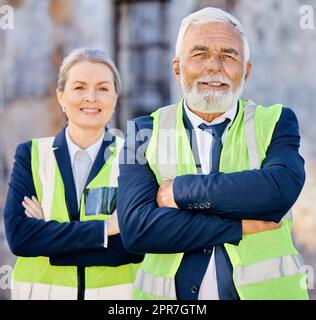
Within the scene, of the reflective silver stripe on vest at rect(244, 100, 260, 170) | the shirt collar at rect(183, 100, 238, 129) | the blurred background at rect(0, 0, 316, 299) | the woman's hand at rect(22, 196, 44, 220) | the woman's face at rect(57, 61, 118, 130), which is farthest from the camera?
the blurred background at rect(0, 0, 316, 299)

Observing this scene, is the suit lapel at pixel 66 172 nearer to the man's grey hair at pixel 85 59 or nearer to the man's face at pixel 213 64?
the man's grey hair at pixel 85 59

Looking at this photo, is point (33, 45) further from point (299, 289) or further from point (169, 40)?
point (299, 289)

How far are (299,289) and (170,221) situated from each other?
1.69 ft

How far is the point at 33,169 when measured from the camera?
3.14 m

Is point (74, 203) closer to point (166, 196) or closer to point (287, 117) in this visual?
point (166, 196)

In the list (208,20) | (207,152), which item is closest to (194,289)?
(207,152)

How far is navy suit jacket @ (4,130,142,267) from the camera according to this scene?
2947 millimetres

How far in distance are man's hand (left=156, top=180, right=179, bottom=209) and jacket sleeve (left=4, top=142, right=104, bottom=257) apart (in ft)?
1.33

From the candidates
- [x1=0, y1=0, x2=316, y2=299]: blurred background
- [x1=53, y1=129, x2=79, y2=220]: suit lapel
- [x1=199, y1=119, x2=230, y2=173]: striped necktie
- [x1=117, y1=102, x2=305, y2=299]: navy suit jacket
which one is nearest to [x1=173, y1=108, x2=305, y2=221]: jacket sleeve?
[x1=117, y1=102, x2=305, y2=299]: navy suit jacket

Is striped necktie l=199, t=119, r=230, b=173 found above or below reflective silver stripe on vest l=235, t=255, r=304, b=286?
above

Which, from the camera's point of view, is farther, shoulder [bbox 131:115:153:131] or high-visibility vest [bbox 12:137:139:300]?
high-visibility vest [bbox 12:137:139:300]

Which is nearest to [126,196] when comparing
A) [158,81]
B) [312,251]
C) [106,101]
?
[106,101]

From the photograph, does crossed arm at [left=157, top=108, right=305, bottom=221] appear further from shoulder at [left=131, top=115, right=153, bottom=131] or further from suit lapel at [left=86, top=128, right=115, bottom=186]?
suit lapel at [left=86, top=128, right=115, bottom=186]

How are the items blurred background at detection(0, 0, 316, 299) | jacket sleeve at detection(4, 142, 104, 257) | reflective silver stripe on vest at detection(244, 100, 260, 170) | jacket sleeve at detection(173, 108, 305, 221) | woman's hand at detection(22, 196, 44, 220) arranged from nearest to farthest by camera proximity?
jacket sleeve at detection(173, 108, 305, 221) < reflective silver stripe on vest at detection(244, 100, 260, 170) < jacket sleeve at detection(4, 142, 104, 257) < woman's hand at detection(22, 196, 44, 220) < blurred background at detection(0, 0, 316, 299)
